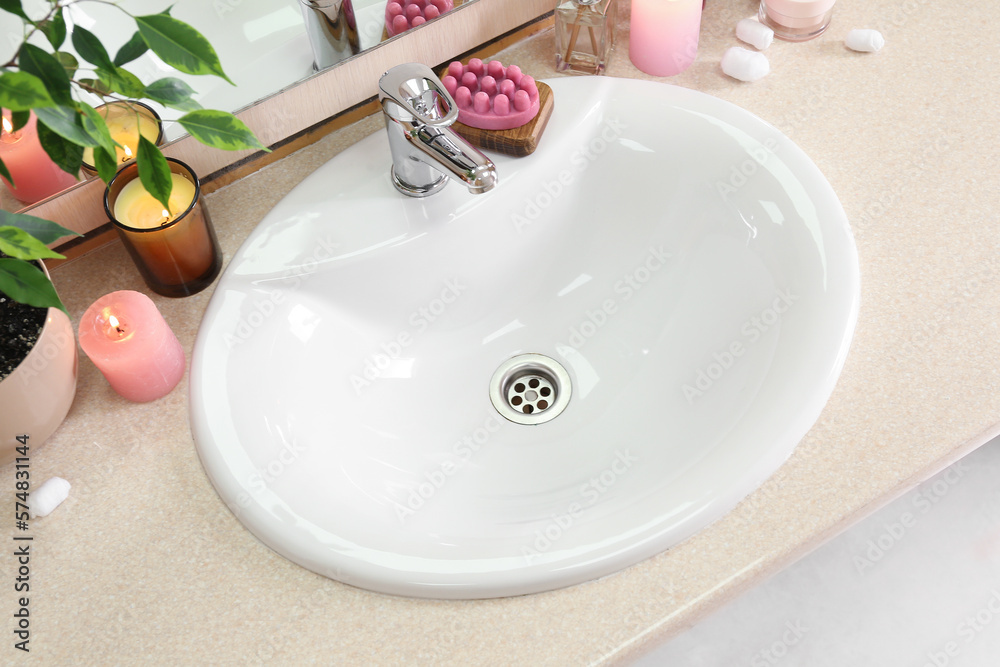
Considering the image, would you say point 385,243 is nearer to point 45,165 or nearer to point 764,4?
point 45,165

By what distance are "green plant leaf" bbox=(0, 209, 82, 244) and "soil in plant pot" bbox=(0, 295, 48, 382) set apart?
0.11 meters

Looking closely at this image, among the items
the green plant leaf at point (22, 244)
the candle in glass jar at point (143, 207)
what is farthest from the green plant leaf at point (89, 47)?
the candle in glass jar at point (143, 207)

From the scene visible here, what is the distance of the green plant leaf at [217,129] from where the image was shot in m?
0.50

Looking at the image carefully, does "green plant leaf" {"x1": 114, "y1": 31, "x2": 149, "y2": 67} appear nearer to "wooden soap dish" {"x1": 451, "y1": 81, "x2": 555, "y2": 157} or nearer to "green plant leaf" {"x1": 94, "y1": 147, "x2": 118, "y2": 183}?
"green plant leaf" {"x1": 94, "y1": 147, "x2": 118, "y2": 183}

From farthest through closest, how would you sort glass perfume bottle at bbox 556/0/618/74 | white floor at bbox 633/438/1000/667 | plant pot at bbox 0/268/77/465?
white floor at bbox 633/438/1000/667 → glass perfume bottle at bbox 556/0/618/74 → plant pot at bbox 0/268/77/465

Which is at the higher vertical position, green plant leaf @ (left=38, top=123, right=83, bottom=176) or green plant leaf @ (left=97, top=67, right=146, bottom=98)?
green plant leaf @ (left=97, top=67, right=146, bottom=98)

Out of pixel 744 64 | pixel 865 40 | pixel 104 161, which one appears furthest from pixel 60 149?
pixel 865 40

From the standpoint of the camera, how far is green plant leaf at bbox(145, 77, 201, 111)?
0.51m

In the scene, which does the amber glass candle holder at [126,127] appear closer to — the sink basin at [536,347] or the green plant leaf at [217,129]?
the sink basin at [536,347]

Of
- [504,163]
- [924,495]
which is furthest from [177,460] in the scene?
[924,495]

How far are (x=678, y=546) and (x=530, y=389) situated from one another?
266 mm

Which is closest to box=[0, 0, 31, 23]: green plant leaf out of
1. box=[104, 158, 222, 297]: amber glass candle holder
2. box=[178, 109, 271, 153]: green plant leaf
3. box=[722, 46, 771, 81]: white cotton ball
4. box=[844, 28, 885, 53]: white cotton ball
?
box=[178, 109, 271, 153]: green plant leaf

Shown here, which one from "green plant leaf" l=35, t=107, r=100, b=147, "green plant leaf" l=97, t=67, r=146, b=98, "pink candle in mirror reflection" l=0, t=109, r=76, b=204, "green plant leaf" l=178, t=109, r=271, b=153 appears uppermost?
"green plant leaf" l=35, t=107, r=100, b=147

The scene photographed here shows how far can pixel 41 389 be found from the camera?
2.14 feet
